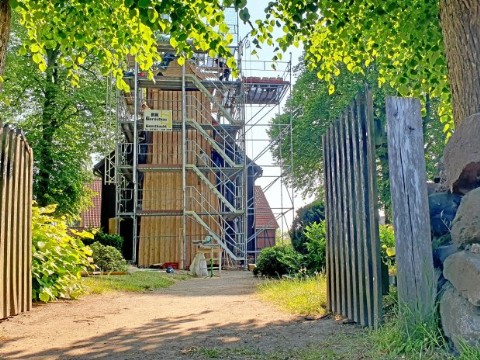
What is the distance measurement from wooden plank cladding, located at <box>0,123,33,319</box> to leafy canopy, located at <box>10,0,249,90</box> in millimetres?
1747

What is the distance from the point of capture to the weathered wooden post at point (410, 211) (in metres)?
3.81

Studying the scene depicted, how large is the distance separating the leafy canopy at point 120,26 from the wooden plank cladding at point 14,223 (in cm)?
175

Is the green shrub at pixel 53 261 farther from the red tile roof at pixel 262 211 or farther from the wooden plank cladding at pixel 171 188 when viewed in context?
the red tile roof at pixel 262 211

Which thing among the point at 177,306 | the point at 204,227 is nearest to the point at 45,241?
the point at 177,306

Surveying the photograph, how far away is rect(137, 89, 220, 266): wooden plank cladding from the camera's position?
70.0 feet

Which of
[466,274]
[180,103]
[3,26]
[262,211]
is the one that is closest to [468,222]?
[466,274]

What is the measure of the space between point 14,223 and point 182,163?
15754 millimetres

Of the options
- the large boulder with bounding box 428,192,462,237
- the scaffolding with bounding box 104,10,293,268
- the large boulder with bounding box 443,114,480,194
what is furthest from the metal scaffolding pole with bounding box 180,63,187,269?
the large boulder with bounding box 443,114,480,194

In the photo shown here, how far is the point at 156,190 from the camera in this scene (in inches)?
861

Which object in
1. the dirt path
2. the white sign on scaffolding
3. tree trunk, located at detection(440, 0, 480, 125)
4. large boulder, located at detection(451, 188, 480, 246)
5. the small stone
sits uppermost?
the white sign on scaffolding

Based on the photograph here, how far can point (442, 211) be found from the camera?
13.9 feet

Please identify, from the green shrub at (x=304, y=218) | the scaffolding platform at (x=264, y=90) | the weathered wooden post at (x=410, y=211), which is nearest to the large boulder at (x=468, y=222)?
the weathered wooden post at (x=410, y=211)

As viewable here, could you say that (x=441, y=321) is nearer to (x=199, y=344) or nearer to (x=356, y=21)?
(x=199, y=344)

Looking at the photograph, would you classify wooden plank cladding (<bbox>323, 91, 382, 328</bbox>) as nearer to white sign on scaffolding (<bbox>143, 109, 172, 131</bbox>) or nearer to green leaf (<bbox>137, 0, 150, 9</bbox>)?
green leaf (<bbox>137, 0, 150, 9</bbox>)
